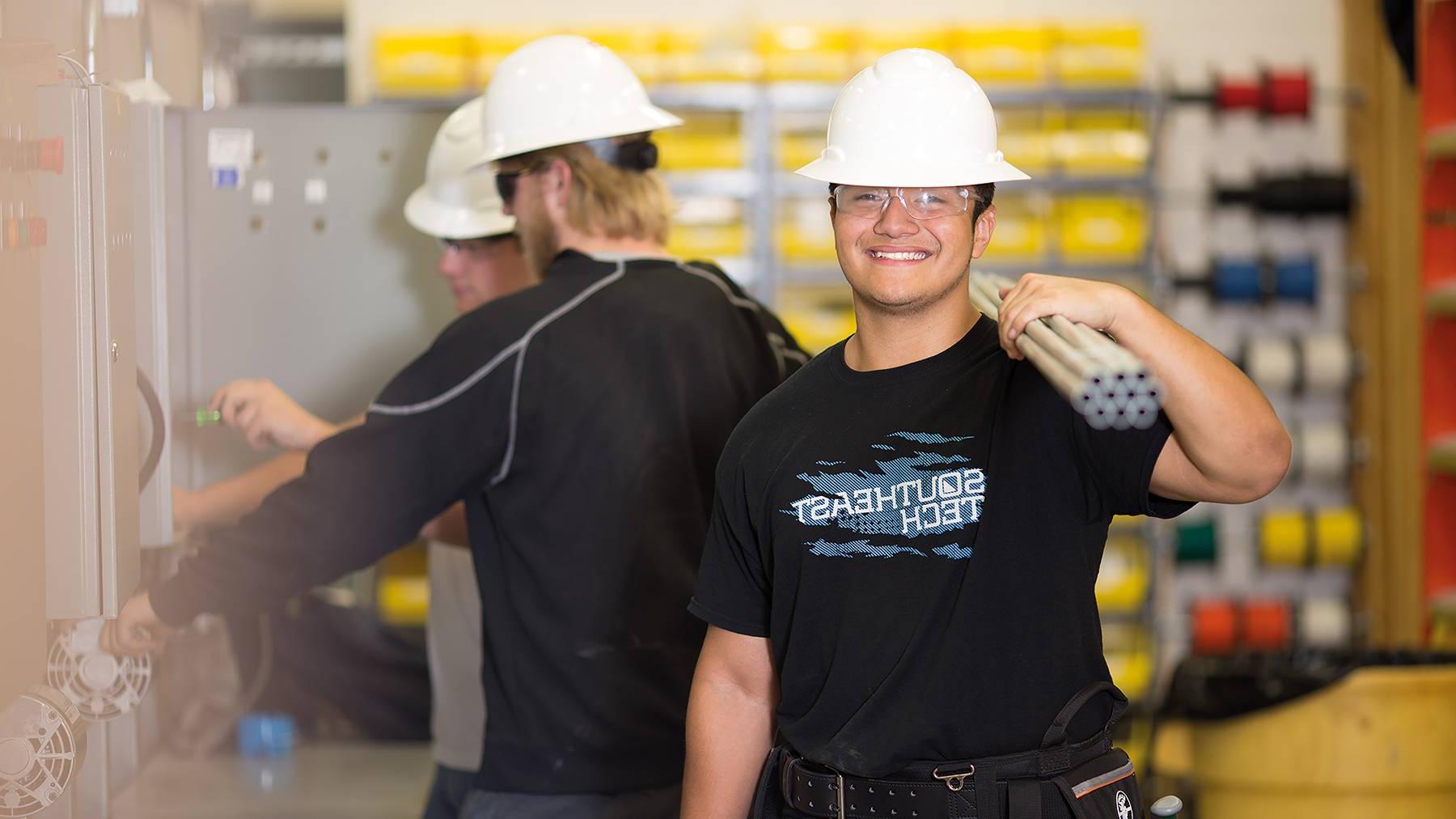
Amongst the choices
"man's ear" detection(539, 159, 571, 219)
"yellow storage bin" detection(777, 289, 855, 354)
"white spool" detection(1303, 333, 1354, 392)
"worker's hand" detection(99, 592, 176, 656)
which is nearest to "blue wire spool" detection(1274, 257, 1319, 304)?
"white spool" detection(1303, 333, 1354, 392)

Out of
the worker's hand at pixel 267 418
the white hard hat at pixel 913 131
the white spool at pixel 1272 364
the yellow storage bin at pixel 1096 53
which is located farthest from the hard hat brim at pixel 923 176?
the white spool at pixel 1272 364

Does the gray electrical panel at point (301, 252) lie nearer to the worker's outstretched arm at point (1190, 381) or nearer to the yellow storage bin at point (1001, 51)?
the worker's outstretched arm at point (1190, 381)

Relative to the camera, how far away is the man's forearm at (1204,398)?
1.72 meters

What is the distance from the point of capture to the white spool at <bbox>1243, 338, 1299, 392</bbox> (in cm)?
631

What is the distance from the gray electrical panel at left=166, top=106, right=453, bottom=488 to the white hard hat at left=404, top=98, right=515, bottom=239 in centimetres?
35

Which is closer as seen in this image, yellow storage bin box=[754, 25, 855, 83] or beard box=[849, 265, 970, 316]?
beard box=[849, 265, 970, 316]

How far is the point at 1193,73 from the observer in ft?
22.2

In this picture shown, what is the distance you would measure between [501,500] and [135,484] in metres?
0.60

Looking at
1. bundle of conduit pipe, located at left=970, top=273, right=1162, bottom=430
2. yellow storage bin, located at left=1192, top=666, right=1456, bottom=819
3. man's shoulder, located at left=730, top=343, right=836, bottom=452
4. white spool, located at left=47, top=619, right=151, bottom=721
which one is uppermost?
bundle of conduit pipe, located at left=970, top=273, right=1162, bottom=430

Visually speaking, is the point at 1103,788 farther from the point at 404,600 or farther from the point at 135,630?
the point at 404,600

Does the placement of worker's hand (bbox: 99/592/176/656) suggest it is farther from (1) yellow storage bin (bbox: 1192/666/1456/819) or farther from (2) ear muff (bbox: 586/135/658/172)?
(1) yellow storage bin (bbox: 1192/666/1456/819)

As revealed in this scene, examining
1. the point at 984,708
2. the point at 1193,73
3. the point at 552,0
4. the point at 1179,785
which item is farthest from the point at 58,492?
the point at 1193,73

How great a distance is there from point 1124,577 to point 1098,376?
486 cm

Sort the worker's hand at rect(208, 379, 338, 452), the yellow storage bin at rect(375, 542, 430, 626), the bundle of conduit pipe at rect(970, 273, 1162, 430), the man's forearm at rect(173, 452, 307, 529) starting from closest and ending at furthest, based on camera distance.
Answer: the bundle of conduit pipe at rect(970, 273, 1162, 430), the worker's hand at rect(208, 379, 338, 452), the man's forearm at rect(173, 452, 307, 529), the yellow storage bin at rect(375, 542, 430, 626)
